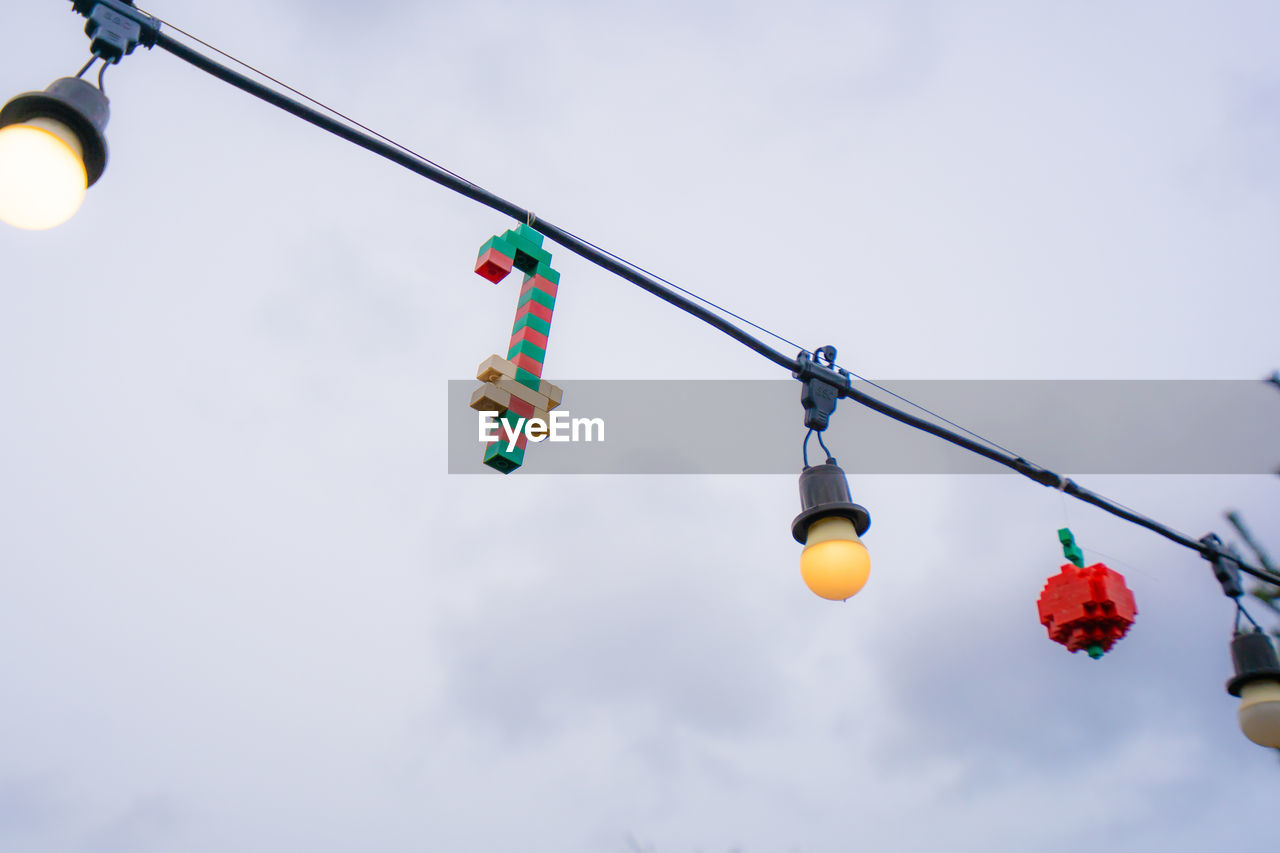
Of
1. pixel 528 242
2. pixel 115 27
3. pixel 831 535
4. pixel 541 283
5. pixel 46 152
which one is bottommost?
pixel 46 152

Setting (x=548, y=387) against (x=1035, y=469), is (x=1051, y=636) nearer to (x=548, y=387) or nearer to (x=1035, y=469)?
(x=1035, y=469)

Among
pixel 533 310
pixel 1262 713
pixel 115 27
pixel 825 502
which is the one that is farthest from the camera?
pixel 1262 713

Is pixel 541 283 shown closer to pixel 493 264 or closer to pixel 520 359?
pixel 493 264

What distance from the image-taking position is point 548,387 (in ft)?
13.2

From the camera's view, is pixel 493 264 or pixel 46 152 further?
pixel 493 264

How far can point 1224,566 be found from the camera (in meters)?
6.39

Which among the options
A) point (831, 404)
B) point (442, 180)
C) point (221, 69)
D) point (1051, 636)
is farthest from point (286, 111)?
point (1051, 636)

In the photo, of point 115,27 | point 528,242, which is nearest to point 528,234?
point 528,242

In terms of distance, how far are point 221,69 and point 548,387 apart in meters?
1.82

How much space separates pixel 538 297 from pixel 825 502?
6.05ft

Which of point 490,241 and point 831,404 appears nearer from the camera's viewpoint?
point 490,241

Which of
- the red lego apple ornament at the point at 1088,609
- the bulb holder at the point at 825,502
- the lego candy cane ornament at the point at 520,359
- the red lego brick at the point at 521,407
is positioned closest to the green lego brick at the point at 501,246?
the lego candy cane ornament at the point at 520,359

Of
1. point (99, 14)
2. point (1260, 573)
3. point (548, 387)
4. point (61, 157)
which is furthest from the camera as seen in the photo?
point (1260, 573)

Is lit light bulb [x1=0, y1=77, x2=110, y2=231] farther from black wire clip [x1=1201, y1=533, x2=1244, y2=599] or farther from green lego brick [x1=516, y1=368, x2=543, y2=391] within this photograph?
black wire clip [x1=1201, y1=533, x2=1244, y2=599]
